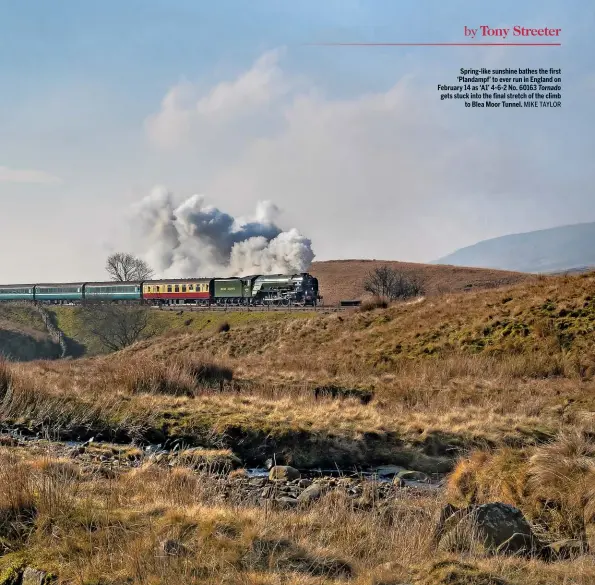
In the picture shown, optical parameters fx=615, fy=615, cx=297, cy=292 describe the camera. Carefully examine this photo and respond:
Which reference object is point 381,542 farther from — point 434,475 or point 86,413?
point 86,413

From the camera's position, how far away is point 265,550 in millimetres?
5363

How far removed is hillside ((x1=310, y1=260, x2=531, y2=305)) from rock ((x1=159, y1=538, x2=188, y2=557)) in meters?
66.5

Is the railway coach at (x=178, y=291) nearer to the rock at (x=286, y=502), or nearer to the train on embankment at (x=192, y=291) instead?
the train on embankment at (x=192, y=291)

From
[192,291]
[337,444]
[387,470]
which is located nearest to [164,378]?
[337,444]

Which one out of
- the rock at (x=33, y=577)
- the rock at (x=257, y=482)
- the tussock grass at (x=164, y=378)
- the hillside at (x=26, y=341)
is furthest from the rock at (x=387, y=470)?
the hillside at (x=26, y=341)

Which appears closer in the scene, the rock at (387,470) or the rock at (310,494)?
the rock at (310,494)

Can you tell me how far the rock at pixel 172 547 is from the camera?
5109mm

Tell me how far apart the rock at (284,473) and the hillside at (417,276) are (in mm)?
60493

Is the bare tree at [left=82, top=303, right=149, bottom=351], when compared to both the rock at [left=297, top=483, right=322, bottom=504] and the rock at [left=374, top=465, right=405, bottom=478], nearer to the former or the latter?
the rock at [left=374, top=465, right=405, bottom=478]

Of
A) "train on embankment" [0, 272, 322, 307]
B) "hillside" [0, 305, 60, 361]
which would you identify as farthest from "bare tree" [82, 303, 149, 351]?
"train on embankment" [0, 272, 322, 307]

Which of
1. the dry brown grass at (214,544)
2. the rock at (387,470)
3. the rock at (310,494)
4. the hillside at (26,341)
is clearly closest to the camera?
the dry brown grass at (214,544)

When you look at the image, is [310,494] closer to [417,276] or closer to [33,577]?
[33,577]

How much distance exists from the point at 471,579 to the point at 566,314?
19.8 m

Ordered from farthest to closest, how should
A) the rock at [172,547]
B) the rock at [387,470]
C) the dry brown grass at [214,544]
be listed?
the rock at [387,470] → the rock at [172,547] → the dry brown grass at [214,544]
